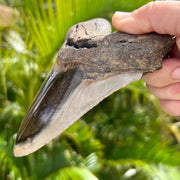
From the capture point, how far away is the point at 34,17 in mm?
1323

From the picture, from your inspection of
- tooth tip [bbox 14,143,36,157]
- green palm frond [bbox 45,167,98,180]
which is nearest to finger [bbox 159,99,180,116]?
tooth tip [bbox 14,143,36,157]

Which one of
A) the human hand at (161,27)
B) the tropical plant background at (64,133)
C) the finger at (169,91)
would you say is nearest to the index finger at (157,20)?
the human hand at (161,27)

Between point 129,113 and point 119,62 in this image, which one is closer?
point 119,62

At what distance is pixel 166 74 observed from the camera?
1.80ft

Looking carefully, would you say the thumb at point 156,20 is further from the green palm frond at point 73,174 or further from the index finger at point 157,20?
the green palm frond at point 73,174

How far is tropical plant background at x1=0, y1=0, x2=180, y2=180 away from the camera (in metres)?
1.23

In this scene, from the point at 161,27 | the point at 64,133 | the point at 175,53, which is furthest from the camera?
the point at 64,133

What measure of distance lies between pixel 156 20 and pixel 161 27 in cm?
2

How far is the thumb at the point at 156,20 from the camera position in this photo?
49cm

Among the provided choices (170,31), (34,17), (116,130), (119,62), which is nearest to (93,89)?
(119,62)

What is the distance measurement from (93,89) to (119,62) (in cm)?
7

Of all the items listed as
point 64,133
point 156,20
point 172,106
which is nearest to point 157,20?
point 156,20

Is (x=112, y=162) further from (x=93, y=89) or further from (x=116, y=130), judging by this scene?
(x=93, y=89)

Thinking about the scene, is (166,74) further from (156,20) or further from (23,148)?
(23,148)
